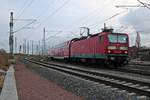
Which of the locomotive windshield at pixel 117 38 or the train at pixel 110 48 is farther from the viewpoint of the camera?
the locomotive windshield at pixel 117 38

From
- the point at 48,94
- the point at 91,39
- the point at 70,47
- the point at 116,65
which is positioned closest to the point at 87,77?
the point at 48,94

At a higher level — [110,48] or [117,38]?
[117,38]

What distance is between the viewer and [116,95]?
1249 cm

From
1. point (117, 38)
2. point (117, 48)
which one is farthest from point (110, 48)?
point (117, 38)

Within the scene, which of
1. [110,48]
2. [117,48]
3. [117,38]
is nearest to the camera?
[110,48]

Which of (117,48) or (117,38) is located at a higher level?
(117,38)

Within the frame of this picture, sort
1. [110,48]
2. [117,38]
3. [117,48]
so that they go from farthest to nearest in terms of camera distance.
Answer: [117,38], [117,48], [110,48]

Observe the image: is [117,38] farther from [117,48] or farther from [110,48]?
[110,48]

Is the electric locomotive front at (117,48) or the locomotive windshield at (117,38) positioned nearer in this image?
the electric locomotive front at (117,48)

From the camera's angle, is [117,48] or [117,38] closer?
[117,48]

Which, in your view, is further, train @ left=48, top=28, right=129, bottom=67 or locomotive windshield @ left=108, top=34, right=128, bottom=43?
locomotive windshield @ left=108, top=34, right=128, bottom=43

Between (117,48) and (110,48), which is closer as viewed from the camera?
(110,48)

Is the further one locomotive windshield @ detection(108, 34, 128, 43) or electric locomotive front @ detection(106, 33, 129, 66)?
locomotive windshield @ detection(108, 34, 128, 43)

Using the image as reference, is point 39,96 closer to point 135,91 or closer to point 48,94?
point 48,94
